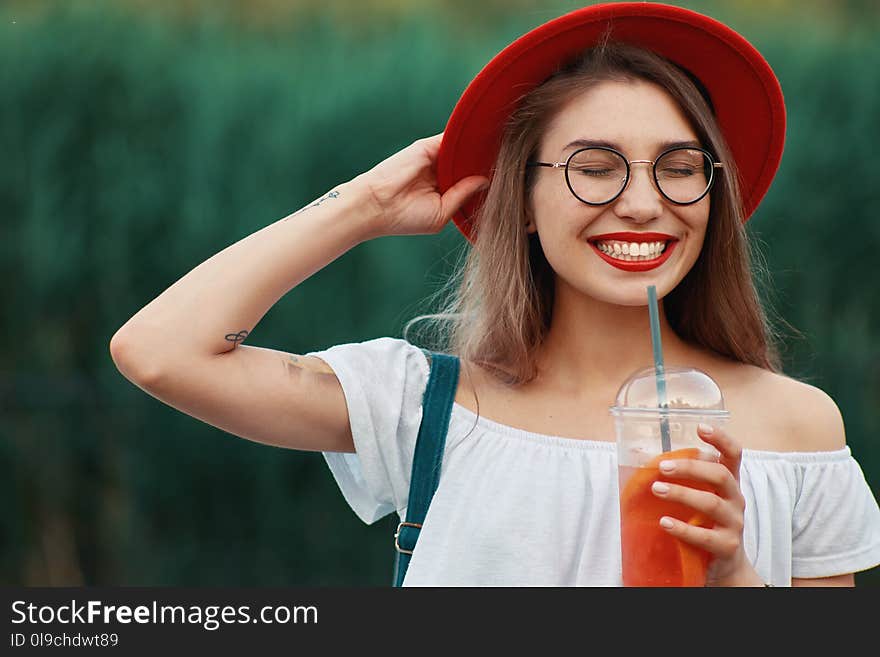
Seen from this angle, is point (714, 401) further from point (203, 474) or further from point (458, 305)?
point (203, 474)

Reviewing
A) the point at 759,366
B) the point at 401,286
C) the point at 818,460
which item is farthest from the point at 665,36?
the point at 401,286

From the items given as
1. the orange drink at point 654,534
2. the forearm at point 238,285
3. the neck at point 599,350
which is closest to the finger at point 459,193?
the forearm at point 238,285

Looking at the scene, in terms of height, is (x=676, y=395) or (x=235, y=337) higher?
(x=235, y=337)

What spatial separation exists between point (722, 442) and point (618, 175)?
63 centimetres

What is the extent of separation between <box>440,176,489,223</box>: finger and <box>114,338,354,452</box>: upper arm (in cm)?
49

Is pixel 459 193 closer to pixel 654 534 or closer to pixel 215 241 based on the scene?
pixel 654 534

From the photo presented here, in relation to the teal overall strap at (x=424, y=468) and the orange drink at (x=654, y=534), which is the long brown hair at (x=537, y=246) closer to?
the teal overall strap at (x=424, y=468)

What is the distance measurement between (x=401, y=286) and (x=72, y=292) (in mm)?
1411

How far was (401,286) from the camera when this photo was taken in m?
4.73

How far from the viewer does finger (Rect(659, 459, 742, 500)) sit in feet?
5.56

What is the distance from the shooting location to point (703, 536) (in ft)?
5.67

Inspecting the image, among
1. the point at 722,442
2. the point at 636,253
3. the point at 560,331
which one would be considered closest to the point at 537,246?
the point at 560,331

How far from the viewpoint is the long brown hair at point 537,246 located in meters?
2.27

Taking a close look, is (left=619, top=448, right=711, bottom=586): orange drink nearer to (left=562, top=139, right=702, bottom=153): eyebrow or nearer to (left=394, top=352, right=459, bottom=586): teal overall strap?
(left=394, top=352, right=459, bottom=586): teal overall strap
